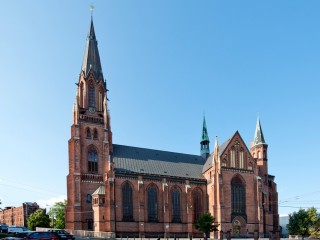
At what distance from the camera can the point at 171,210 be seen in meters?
74.8

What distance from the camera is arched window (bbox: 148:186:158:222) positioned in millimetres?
72625

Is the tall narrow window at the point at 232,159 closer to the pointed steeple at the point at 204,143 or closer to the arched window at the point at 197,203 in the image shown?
the arched window at the point at 197,203

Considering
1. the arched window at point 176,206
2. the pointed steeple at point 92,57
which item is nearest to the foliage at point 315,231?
the arched window at point 176,206

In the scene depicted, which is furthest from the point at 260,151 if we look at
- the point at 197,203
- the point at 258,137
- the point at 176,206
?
the point at 176,206

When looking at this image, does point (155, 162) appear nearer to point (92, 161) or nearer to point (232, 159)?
point (92, 161)

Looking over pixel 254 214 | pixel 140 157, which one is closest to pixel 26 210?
pixel 140 157

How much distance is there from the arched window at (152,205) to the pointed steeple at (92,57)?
24918 millimetres

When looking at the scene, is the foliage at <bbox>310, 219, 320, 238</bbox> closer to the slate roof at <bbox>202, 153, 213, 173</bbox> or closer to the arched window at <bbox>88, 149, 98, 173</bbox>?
the slate roof at <bbox>202, 153, 213, 173</bbox>

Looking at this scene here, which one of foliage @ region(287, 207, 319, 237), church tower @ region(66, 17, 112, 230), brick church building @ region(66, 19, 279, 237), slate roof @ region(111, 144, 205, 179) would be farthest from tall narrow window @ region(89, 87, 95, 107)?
foliage @ region(287, 207, 319, 237)

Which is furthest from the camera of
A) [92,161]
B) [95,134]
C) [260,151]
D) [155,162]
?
[260,151]

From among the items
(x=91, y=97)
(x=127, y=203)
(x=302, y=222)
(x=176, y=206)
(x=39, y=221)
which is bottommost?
(x=39, y=221)

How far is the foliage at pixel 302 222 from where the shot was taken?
7462 cm

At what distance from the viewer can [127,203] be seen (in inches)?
2773

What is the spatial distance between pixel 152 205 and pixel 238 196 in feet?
59.6
